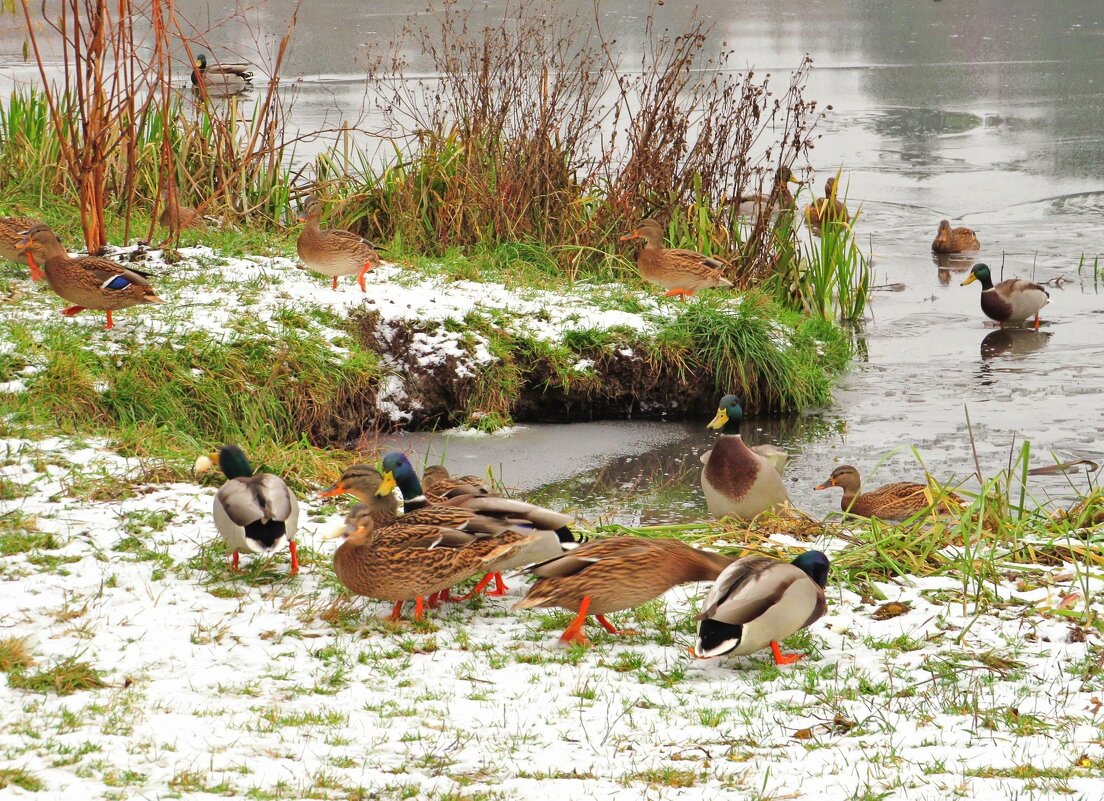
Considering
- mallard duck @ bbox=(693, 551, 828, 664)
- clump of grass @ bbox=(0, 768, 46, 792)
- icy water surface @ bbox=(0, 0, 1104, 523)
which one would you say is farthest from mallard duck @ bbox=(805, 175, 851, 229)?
clump of grass @ bbox=(0, 768, 46, 792)

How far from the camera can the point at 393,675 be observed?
423 centimetres

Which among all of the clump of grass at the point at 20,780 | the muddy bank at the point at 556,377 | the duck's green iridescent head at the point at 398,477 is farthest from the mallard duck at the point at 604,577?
the muddy bank at the point at 556,377

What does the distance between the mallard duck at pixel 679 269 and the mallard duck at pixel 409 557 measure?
183 inches

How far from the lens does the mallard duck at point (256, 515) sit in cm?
468

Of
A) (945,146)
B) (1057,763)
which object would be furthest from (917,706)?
(945,146)

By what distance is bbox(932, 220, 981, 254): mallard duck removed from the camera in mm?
12250

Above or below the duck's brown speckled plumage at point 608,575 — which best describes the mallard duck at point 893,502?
below

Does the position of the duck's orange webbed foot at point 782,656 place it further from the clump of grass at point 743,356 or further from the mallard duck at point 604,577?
the clump of grass at point 743,356

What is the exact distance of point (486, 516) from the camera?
4770 mm

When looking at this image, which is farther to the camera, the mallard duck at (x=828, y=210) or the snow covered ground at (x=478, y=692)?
the mallard duck at (x=828, y=210)

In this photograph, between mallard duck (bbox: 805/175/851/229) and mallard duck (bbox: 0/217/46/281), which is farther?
mallard duck (bbox: 805/175/851/229)

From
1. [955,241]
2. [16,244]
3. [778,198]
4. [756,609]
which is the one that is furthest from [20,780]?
[955,241]

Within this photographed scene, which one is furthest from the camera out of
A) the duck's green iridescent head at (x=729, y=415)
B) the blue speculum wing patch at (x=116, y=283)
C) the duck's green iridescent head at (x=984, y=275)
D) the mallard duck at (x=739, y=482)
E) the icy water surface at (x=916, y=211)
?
the duck's green iridescent head at (x=984, y=275)

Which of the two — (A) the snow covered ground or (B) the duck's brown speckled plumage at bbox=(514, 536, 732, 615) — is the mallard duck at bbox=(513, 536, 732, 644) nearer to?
(B) the duck's brown speckled plumage at bbox=(514, 536, 732, 615)
